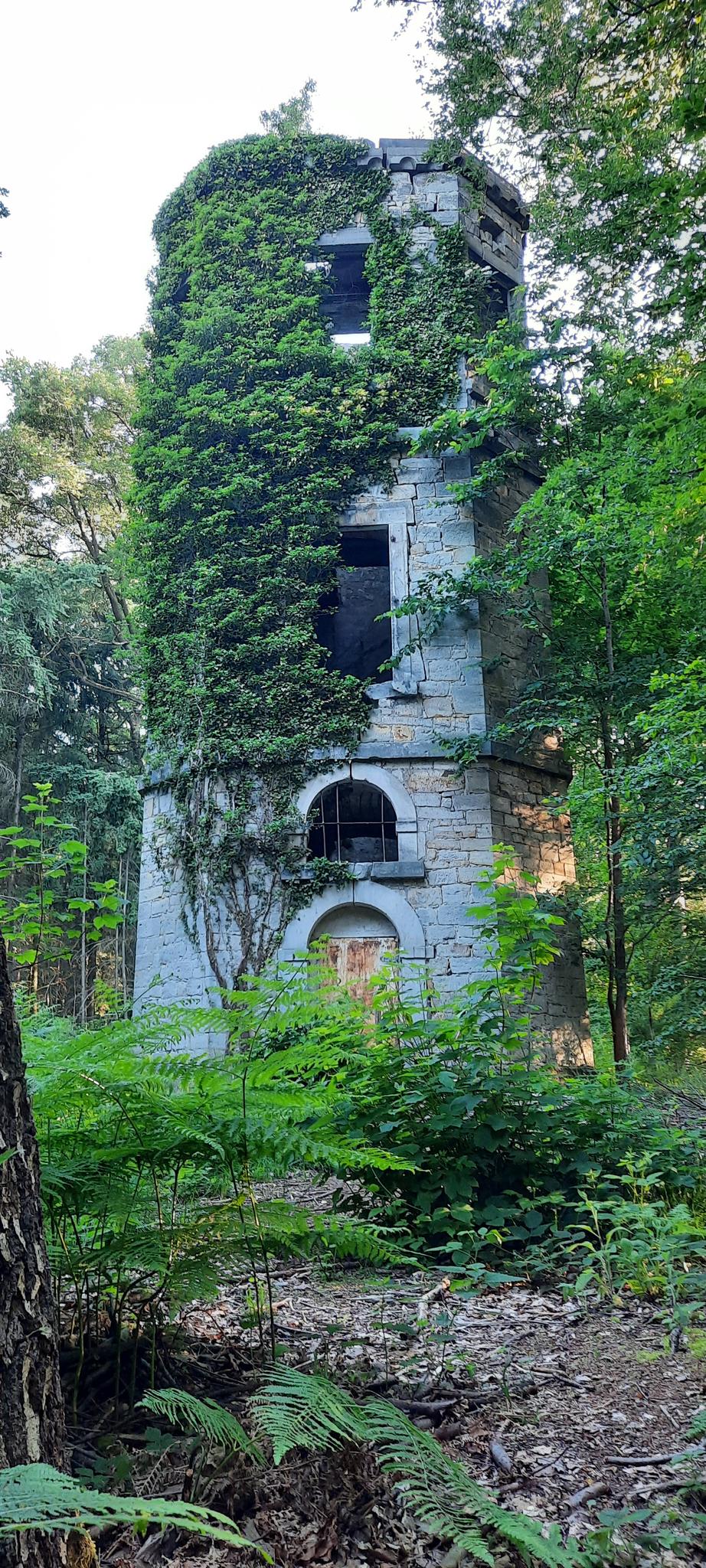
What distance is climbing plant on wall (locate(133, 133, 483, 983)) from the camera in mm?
9719

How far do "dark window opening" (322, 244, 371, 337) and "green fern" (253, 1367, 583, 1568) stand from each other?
1145 cm

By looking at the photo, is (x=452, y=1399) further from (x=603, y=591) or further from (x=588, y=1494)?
(x=603, y=591)

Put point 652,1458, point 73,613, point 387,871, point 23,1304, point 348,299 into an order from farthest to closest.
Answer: point 73,613, point 348,299, point 387,871, point 652,1458, point 23,1304

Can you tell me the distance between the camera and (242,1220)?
2129mm

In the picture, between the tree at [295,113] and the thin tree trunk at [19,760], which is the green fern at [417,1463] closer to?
the thin tree trunk at [19,760]

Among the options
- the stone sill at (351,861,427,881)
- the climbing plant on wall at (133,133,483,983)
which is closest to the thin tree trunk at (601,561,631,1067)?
Result: the stone sill at (351,861,427,881)

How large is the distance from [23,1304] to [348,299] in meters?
12.0

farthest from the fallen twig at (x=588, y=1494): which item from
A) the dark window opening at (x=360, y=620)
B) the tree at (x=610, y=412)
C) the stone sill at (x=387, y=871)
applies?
the dark window opening at (x=360, y=620)

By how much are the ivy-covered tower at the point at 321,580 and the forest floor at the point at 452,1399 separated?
5967 mm

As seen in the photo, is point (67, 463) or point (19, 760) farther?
point (67, 463)

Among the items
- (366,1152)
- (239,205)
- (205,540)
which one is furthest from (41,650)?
(366,1152)

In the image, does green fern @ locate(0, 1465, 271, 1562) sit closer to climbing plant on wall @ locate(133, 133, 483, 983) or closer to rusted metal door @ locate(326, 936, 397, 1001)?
rusted metal door @ locate(326, 936, 397, 1001)

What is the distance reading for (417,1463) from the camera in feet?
5.63

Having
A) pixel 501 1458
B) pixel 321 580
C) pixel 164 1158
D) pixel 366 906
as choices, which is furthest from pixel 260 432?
pixel 501 1458
